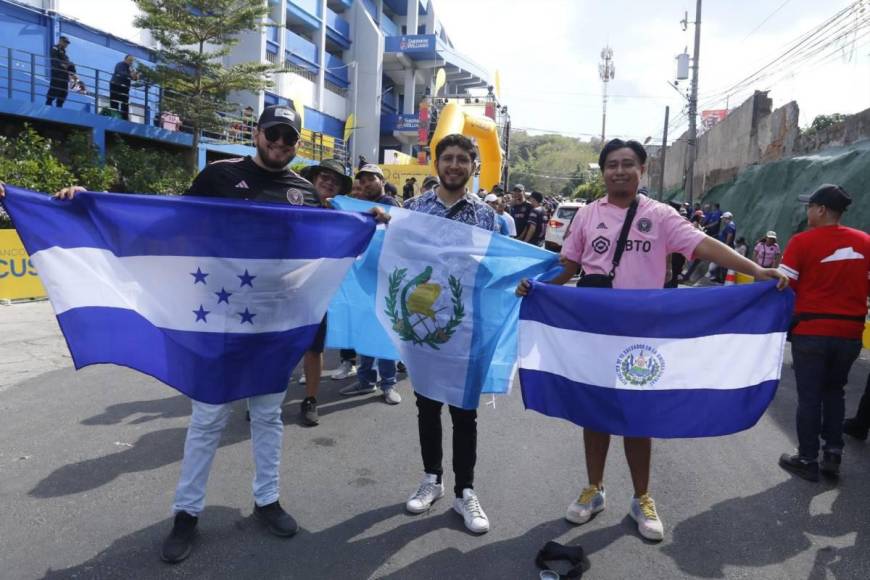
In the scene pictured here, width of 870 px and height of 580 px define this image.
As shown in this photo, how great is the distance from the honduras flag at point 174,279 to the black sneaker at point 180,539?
2.01 feet

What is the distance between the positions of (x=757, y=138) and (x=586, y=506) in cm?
2259

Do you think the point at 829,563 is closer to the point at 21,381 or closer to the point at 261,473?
the point at 261,473

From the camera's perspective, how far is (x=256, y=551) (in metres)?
3.09

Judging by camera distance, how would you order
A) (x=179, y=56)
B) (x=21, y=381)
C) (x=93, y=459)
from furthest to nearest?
(x=179, y=56) → (x=21, y=381) → (x=93, y=459)

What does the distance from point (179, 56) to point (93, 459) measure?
17.2 meters

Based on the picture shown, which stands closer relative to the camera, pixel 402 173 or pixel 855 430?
pixel 855 430

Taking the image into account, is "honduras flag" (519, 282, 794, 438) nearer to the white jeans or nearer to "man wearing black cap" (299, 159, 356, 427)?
the white jeans

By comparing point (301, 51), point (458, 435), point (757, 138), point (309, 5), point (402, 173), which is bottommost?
point (458, 435)

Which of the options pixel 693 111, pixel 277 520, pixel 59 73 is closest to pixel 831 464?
pixel 277 520

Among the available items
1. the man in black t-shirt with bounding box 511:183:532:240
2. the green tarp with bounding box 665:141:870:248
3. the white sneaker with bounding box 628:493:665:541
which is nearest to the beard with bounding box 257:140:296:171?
the white sneaker with bounding box 628:493:665:541

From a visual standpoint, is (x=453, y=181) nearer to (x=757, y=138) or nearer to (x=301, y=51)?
(x=757, y=138)

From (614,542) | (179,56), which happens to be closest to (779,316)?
(614,542)

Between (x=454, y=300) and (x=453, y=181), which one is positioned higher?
(x=453, y=181)

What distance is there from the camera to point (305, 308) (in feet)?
11.0
